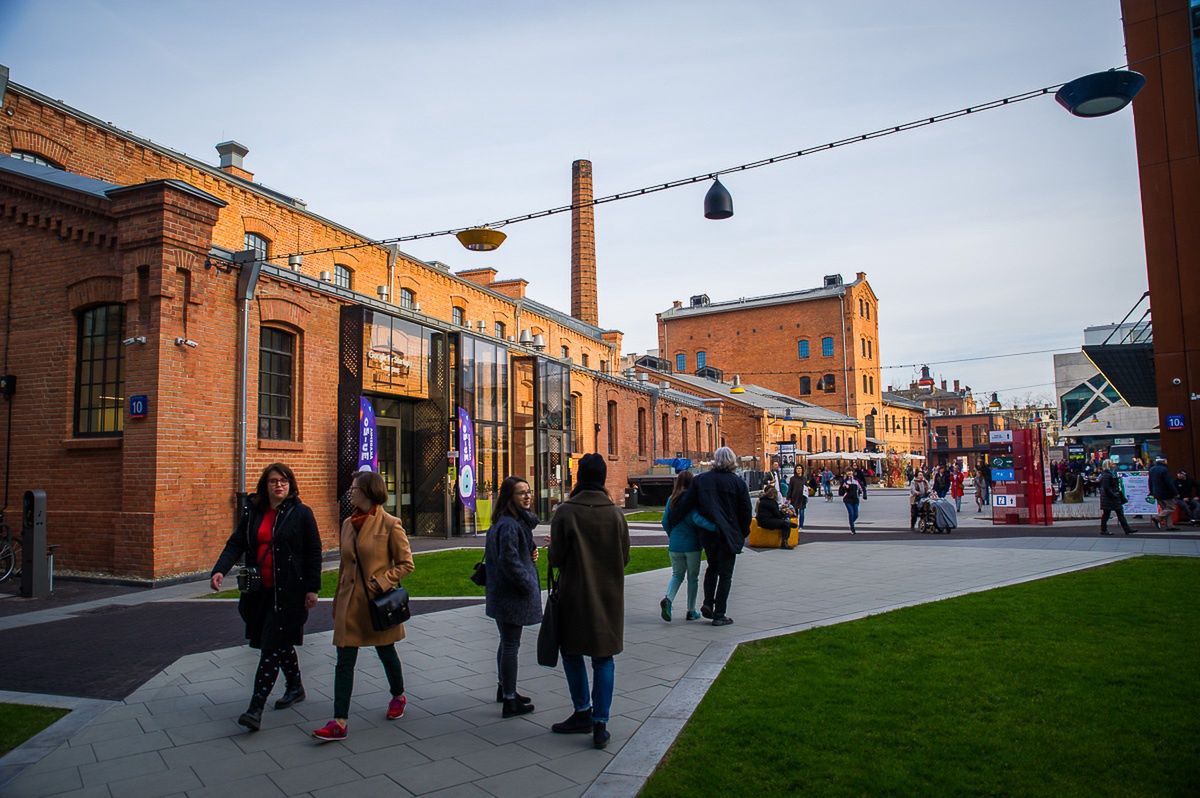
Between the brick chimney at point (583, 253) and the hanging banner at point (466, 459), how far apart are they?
80.7 feet

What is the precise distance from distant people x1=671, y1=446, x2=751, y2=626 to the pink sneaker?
4.29 m

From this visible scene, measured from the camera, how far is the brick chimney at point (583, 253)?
42906 millimetres

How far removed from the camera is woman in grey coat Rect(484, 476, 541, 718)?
532 cm

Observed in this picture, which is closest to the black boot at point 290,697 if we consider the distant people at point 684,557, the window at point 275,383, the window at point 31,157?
the distant people at point 684,557

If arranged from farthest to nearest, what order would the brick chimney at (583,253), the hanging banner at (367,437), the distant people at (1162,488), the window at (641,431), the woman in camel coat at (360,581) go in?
1. the brick chimney at (583,253)
2. the window at (641,431)
3. the distant people at (1162,488)
4. the hanging banner at (367,437)
5. the woman in camel coat at (360,581)

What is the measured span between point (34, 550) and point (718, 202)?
1056cm

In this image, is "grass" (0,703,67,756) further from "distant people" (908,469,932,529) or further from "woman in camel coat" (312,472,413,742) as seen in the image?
"distant people" (908,469,932,529)

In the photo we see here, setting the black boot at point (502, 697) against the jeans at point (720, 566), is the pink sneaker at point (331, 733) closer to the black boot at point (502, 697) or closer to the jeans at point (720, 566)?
the black boot at point (502, 697)

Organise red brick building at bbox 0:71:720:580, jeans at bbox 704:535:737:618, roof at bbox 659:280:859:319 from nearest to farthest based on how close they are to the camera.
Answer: jeans at bbox 704:535:737:618 → red brick building at bbox 0:71:720:580 → roof at bbox 659:280:859:319

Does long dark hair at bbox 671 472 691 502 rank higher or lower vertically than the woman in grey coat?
higher

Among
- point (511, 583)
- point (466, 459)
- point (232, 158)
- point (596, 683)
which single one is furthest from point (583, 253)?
point (596, 683)

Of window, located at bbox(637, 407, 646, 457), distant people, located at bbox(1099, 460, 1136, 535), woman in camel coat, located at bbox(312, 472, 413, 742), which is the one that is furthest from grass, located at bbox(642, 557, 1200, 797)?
window, located at bbox(637, 407, 646, 457)

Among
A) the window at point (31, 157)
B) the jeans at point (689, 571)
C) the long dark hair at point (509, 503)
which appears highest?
the window at point (31, 157)

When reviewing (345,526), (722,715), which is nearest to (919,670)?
(722,715)
